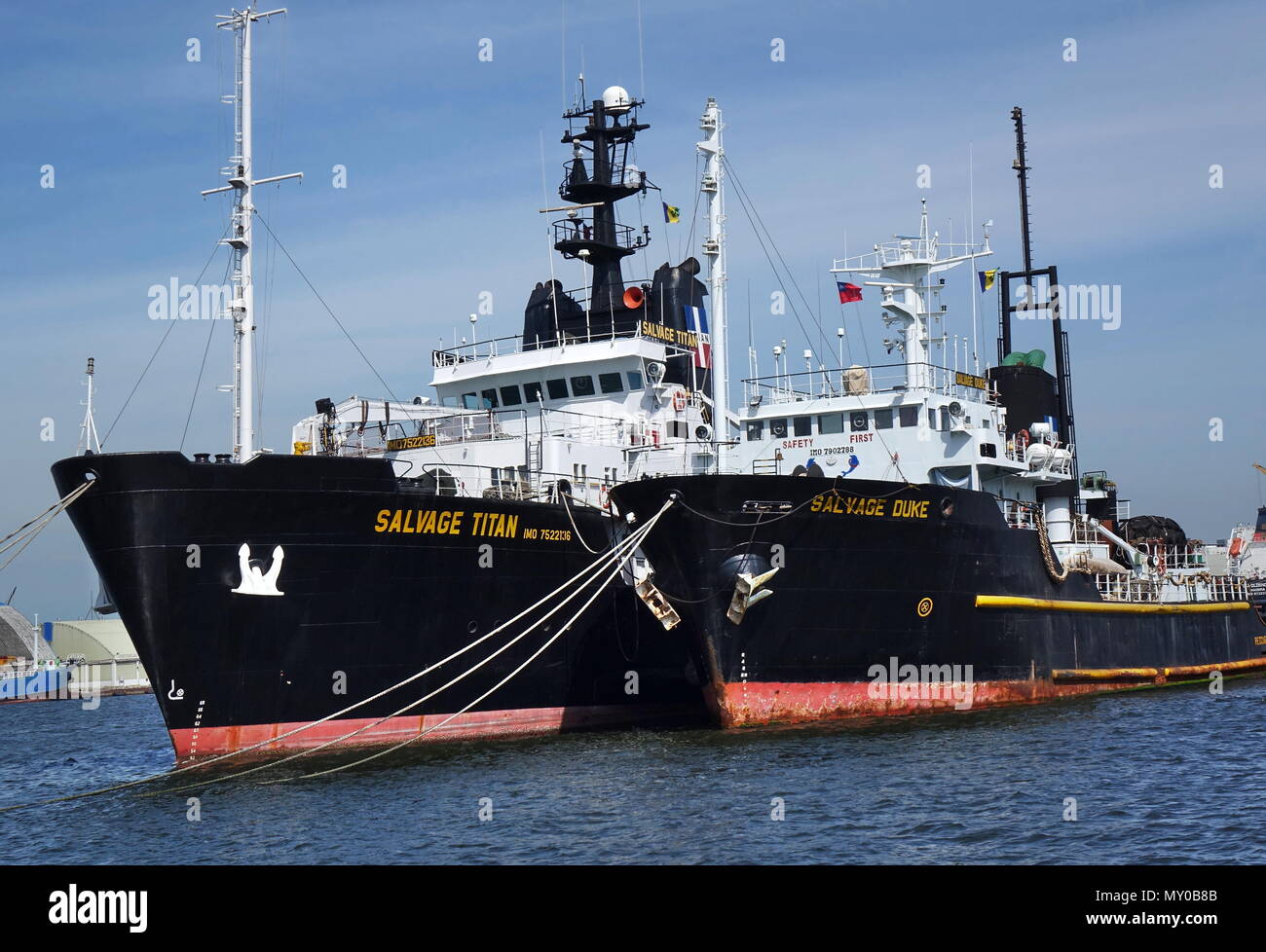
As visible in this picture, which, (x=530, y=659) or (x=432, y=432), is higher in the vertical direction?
(x=432, y=432)

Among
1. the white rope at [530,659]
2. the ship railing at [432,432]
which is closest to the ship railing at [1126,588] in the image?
the white rope at [530,659]

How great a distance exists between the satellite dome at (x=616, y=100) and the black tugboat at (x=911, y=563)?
30.6 ft

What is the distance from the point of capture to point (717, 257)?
83.4 feet

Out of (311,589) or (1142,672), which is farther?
(1142,672)

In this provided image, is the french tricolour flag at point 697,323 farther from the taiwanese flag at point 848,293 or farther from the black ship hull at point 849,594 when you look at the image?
the black ship hull at point 849,594

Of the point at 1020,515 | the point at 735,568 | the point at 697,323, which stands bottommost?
the point at 735,568

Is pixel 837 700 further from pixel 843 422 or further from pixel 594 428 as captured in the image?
pixel 594 428

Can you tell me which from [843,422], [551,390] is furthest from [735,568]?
[551,390]

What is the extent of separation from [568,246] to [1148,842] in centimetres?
2502

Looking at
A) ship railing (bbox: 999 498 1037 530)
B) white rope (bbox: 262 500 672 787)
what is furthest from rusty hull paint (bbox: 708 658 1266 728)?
ship railing (bbox: 999 498 1037 530)

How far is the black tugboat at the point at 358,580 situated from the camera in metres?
20.9

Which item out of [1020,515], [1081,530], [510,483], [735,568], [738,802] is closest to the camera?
[738,802]

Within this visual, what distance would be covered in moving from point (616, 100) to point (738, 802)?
2439cm

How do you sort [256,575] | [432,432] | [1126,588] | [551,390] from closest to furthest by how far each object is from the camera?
[256,575] → [432,432] → [551,390] → [1126,588]
